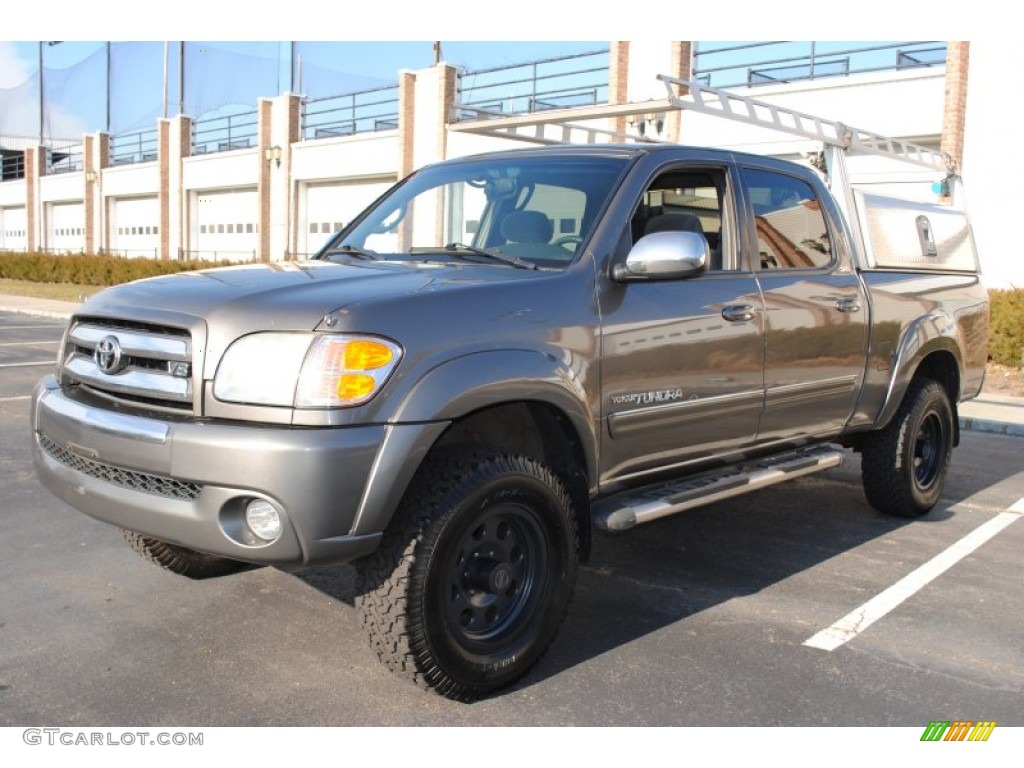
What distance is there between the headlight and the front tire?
435mm

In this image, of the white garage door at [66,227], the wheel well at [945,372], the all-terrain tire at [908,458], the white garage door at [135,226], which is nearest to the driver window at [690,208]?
the all-terrain tire at [908,458]

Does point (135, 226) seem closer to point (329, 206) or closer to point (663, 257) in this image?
point (329, 206)

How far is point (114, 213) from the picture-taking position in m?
45.1

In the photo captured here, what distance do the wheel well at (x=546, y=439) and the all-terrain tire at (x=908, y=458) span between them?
2830 millimetres

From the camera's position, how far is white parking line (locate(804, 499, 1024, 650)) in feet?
14.1

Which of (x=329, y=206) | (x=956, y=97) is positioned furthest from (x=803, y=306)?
(x=329, y=206)

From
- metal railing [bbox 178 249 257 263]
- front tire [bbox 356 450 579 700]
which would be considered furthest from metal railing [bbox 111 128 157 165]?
front tire [bbox 356 450 579 700]

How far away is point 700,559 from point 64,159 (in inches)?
2224

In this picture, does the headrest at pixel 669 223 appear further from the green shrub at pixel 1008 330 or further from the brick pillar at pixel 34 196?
the brick pillar at pixel 34 196

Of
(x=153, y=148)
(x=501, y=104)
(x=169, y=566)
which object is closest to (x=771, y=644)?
(x=169, y=566)

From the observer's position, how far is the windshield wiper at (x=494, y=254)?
13.6 feet

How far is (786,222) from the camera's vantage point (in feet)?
17.4

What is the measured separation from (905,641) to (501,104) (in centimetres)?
2362

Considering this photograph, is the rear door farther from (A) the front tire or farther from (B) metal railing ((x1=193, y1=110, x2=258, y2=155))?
(B) metal railing ((x1=193, y1=110, x2=258, y2=155))
